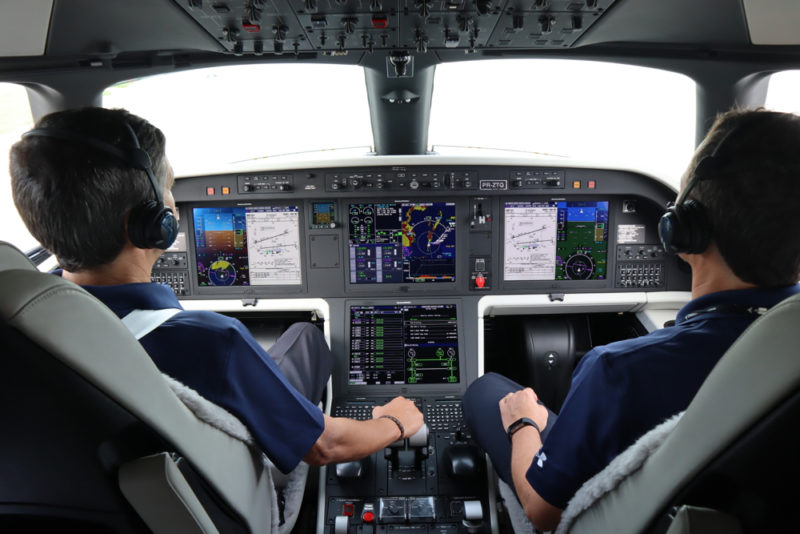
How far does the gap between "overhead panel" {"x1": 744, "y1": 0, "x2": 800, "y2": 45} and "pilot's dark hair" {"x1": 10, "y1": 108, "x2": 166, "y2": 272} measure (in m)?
1.90

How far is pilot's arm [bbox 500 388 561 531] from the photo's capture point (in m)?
1.21

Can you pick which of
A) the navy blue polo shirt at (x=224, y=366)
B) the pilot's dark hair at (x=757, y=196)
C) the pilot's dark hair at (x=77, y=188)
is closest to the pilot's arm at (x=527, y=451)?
the navy blue polo shirt at (x=224, y=366)

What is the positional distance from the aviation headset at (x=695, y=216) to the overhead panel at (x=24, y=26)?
1862mm

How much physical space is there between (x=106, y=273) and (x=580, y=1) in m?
1.42

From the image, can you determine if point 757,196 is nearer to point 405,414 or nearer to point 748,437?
point 748,437

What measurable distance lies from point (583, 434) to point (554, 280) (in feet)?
4.96

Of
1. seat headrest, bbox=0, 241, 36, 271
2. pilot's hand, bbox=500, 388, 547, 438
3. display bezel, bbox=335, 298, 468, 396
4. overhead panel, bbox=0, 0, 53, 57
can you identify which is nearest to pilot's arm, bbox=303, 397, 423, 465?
pilot's hand, bbox=500, 388, 547, 438

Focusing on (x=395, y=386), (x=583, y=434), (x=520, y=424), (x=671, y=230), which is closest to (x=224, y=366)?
(x=583, y=434)

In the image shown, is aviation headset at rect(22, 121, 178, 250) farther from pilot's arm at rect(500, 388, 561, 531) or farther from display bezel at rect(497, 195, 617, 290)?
display bezel at rect(497, 195, 617, 290)

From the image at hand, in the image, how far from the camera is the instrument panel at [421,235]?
237 centimetres

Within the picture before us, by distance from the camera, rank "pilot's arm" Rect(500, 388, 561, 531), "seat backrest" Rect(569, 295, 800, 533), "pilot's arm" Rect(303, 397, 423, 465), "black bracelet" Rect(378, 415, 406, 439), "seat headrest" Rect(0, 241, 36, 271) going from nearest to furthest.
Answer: "seat backrest" Rect(569, 295, 800, 533) < "seat headrest" Rect(0, 241, 36, 271) < "pilot's arm" Rect(500, 388, 561, 531) < "pilot's arm" Rect(303, 397, 423, 465) < "black bracelet" Rect(378, 415, 406, 439)

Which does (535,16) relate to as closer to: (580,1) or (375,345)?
(580,1)

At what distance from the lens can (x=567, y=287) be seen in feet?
8.23

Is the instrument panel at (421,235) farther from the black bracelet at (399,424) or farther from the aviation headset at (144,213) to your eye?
the aviation headset at (144,213)
